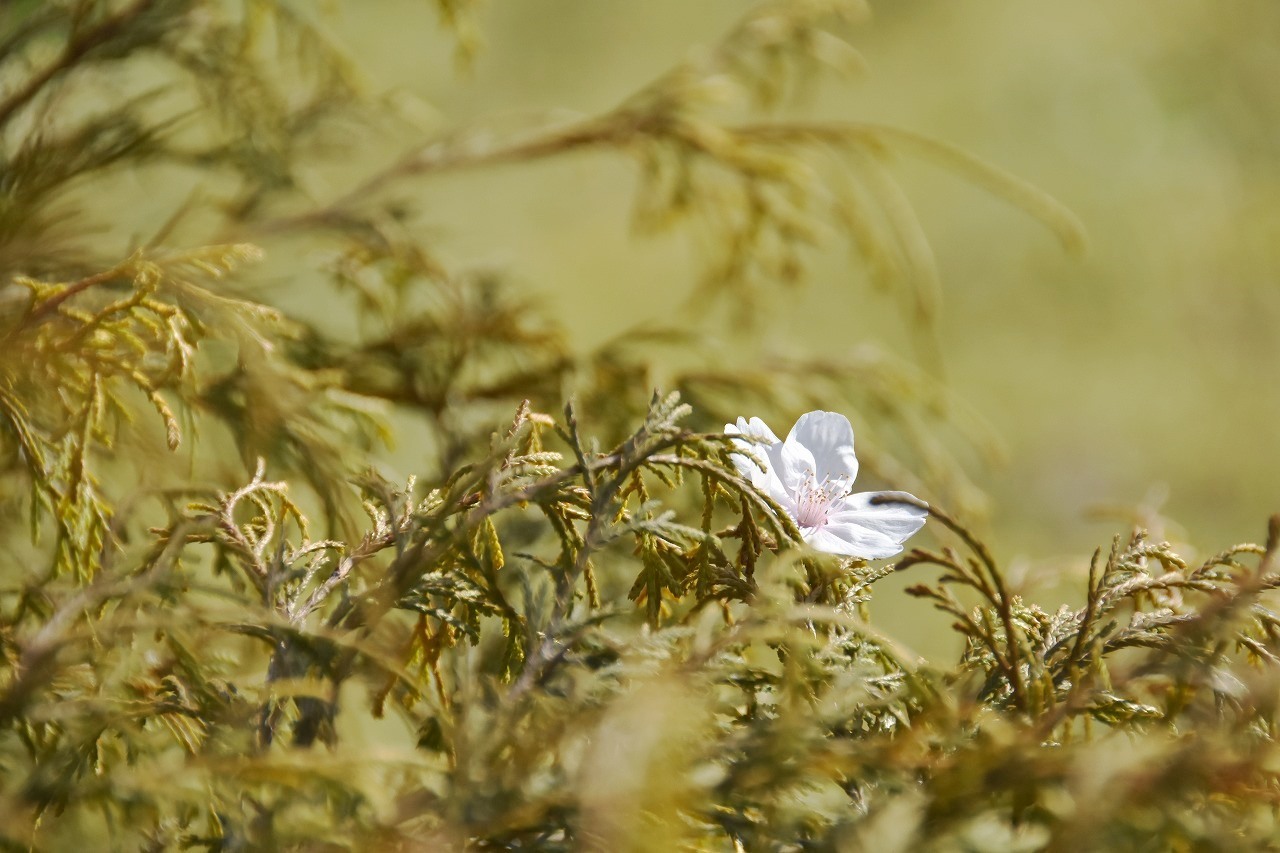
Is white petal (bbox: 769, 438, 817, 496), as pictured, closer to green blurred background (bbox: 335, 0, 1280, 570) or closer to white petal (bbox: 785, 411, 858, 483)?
white petal (bbox: 785, 411, 858, 483)

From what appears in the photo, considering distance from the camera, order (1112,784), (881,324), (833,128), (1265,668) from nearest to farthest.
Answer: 1. (1112,784)
2. (1265,668)
3. (833,128)
4. (881,324)

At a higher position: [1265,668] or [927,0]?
[927,0]

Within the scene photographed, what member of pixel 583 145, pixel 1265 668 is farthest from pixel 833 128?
pixel 1265 668

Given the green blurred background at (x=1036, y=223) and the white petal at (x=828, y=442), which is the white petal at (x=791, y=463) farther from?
the green blurred background at (x=1036, y=223)

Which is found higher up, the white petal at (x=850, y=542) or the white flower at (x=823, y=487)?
the white flower at (x=823, y=487)

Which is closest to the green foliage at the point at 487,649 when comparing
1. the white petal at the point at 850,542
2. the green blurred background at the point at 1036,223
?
the white petal at the point at 850,542

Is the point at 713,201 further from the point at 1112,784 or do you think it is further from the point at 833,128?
the point at 1112,784

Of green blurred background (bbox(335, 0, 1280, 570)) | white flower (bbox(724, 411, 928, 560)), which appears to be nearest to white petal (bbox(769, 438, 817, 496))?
white flower (bbox(724, 411, 928, 560))
